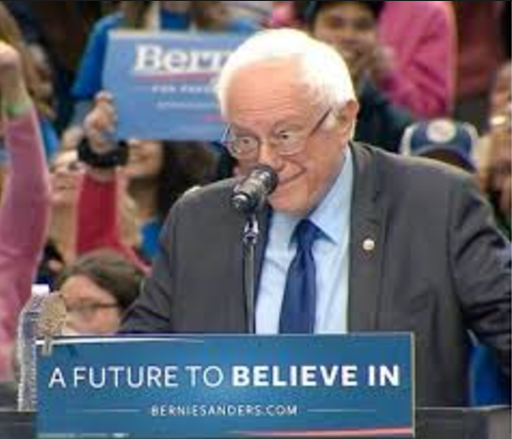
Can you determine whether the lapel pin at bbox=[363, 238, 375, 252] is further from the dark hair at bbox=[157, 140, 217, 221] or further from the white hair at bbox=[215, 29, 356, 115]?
the dark hair at bbox=[157, 140, 217, 221]

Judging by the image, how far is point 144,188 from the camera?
676 centimetres

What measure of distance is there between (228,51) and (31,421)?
3.49 meters

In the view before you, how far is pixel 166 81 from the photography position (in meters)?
6.54

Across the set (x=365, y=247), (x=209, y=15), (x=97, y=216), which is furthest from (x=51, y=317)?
(x=209, y=15)

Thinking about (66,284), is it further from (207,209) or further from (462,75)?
(462,75)

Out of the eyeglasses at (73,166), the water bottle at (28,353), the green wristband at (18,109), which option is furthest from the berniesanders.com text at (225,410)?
the eyeglasses at (73,166)

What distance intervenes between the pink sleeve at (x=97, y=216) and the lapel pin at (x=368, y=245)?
7.26 ft

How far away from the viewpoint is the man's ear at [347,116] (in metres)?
4.30

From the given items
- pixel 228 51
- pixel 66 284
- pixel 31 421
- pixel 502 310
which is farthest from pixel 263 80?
pixel 228 51

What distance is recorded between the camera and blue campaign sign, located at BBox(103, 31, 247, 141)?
6418 millimetres

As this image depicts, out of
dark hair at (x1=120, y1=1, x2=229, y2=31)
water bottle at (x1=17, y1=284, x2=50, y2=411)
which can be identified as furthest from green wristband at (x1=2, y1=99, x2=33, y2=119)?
dark hair at (x1=120, y1=1, x2=229, y2=31)

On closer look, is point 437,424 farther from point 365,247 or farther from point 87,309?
point 87,309

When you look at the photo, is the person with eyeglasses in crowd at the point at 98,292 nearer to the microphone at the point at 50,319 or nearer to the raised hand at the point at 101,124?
Answer: the raised hand at the point at 101,124

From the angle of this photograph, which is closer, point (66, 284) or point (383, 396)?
point (383, 396)
